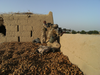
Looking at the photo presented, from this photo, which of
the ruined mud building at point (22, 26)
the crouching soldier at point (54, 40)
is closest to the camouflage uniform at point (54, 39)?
the crouching soldier at point (54, 40)

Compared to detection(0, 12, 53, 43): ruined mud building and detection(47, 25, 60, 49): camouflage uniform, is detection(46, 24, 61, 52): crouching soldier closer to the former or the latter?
detection(47, 25, 60, 49): camouflage uniform

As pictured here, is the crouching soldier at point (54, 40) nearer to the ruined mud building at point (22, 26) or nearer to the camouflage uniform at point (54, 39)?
the camouflage uniform at point (54, 39)

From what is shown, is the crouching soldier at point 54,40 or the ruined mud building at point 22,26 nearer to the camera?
the crouching soldier at point 54,40

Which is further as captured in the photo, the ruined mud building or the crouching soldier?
the ruined mud building

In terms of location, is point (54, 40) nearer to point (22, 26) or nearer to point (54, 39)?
point (54, 39)

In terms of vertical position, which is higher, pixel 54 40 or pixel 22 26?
pixel 22 26

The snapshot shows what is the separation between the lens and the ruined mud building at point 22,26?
558 centimetres

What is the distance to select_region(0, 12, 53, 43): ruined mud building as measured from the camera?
18.3 feet

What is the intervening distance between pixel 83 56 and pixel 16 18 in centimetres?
552

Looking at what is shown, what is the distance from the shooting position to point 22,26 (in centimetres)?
558

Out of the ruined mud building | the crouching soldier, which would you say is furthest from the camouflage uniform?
the ruined mud building

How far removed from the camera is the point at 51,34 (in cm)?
378

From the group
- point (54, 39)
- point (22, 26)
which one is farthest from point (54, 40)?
point (22, 26)

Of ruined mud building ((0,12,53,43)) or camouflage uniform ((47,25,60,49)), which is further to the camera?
ruined mud building ((0,12,53,43))
